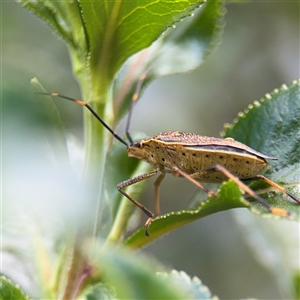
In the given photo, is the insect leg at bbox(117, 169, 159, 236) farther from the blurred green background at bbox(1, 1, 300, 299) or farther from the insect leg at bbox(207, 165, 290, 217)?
the blurred green background at bbox(1, 1, 300, 299)

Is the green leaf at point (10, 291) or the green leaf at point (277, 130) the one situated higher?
the green leaf at point (277, 130)

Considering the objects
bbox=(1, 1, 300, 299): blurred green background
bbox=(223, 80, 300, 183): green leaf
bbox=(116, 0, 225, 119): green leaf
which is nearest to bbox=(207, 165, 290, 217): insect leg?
bbox=(223, 80, 300, 183): green leaf

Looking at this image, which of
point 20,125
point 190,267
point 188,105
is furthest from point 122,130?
point 20,125

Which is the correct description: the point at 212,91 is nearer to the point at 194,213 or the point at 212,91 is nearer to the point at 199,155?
the point at 199,155

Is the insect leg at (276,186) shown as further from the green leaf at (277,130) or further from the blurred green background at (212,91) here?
the blurred green background at (212,91)

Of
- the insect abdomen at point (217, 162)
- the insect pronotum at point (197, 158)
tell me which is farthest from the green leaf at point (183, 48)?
the insect abdomen at point (217, 162)

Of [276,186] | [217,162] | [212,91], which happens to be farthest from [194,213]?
[212,91]

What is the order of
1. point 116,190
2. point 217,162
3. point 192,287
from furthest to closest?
point 217,162 < point 116,190 < point 192,287

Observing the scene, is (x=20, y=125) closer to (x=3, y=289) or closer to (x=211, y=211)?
(x=3, y=289)
